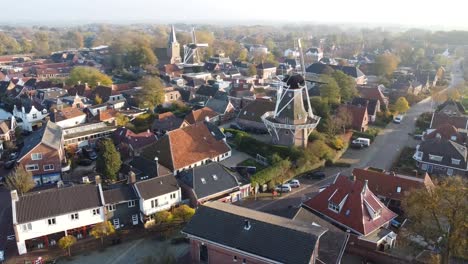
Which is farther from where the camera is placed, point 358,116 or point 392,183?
point 358,116

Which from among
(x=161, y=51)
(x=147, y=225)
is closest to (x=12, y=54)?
(x=161, y=51)

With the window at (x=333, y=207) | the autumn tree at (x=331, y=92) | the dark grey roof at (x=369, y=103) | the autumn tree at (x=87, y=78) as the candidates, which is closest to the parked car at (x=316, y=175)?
the window at (x=333, y=207)

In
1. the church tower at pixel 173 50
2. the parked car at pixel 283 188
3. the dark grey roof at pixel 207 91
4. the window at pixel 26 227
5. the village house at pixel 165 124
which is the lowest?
the parked car at pixel 283 188

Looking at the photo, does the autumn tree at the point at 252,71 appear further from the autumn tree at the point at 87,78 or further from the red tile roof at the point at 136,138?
the red tile roof at the point at 136,138

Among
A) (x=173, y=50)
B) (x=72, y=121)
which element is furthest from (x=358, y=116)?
(x=173, y=50)

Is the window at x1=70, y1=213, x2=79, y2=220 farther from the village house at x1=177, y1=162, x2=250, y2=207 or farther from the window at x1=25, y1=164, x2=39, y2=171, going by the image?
the window at x1=25, y1=164, x2=39, y2=171

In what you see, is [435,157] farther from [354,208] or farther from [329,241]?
[329,241]

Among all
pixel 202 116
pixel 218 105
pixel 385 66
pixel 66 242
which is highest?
pixel 385 66
